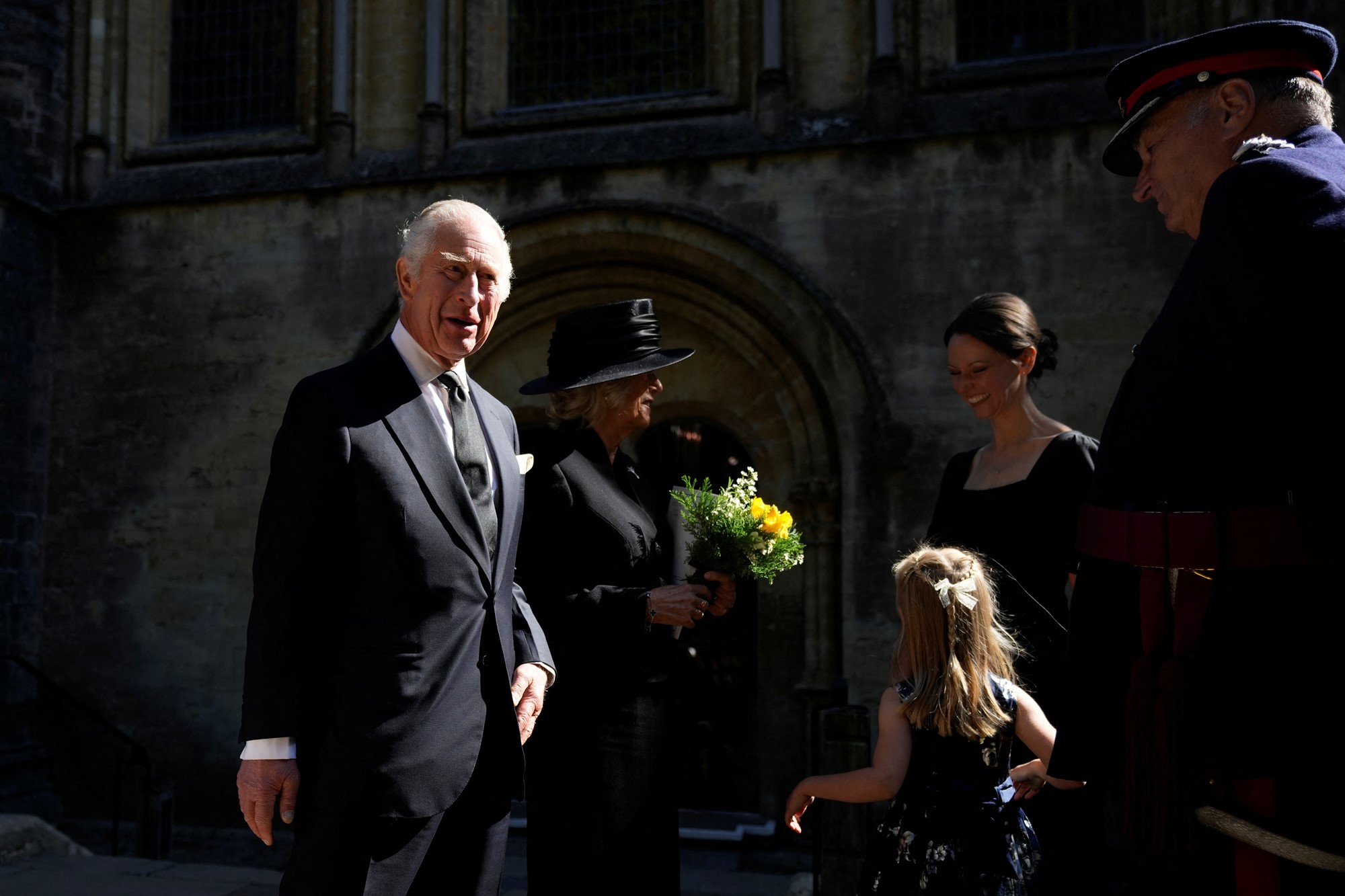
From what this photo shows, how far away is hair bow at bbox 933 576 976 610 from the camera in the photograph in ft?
8.75

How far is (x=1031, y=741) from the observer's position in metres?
2.75

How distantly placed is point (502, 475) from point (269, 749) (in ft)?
2.35

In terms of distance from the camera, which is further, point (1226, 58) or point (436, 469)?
point (436, 469)

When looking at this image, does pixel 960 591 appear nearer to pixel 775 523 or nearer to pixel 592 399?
pixel 775 523

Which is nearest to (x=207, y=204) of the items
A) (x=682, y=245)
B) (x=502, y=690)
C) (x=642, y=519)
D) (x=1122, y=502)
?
(x=682, y=245)

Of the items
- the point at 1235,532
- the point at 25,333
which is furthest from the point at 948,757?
the point at 25,333

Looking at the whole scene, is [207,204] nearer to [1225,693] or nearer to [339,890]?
[339,890]

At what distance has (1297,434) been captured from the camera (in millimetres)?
1460

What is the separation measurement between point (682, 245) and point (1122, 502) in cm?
603

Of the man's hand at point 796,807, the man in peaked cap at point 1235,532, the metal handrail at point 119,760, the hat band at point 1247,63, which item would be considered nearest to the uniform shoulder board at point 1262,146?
the man in peaked cap at point 1235,532

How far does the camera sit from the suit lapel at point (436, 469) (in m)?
2.01

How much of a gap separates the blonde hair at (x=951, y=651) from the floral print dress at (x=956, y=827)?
0.04 m

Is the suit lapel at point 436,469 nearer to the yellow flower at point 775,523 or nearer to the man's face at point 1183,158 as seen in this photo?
the yellow flower at point 775,523

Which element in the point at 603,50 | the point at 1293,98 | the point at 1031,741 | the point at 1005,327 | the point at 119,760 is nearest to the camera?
the point at 1293,98
